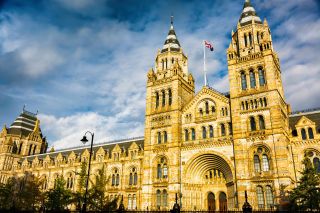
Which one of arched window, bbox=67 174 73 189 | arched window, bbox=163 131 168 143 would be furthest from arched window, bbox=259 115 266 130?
arched window, bbox=67 174 73 189

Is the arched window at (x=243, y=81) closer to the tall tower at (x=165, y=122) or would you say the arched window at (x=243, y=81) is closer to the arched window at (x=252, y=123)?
the arched window at (x=252, y=123)

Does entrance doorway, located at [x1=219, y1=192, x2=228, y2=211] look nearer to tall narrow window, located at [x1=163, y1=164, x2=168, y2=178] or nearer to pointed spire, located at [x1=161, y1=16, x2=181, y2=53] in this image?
tall narrow window, located at [x1=163, y1=164, x2=168, y2=178]

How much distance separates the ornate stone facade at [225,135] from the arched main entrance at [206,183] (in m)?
0.16

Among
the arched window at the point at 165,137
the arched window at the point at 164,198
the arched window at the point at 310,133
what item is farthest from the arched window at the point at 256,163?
the arched window at the point at 165,137

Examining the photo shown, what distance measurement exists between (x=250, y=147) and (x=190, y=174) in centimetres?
1150

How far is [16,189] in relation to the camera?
84125 millimetres

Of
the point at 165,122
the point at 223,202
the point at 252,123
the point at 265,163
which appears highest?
the point at 165,122

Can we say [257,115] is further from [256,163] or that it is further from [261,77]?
[256,163]

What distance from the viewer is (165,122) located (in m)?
54.6

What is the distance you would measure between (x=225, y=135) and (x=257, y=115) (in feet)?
20.1

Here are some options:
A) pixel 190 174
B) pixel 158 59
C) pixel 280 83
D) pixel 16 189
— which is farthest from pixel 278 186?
pixel 16 189

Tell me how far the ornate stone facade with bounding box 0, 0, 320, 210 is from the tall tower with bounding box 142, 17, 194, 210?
0.18m

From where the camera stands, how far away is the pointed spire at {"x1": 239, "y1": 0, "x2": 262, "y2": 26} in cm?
5289

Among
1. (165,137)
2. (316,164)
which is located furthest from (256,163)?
(165,137)
